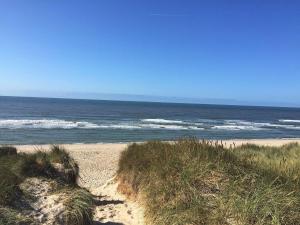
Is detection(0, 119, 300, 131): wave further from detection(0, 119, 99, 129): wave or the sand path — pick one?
the sand path

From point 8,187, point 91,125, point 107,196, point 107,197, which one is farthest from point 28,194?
point 91,125

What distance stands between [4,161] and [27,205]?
2194 mm

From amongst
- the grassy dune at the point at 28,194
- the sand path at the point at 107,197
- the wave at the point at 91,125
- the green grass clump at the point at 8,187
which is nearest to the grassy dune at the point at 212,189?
the sand path at the point at 107,197

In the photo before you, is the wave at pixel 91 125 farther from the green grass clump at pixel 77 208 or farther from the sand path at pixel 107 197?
the green grass clump at pixel 77 208

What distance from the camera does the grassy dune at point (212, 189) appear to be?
4.98m

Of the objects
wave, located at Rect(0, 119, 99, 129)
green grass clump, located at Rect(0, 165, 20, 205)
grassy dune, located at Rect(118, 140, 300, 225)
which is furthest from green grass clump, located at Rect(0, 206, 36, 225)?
wave, located at Rect(0, 119, 99, 129)

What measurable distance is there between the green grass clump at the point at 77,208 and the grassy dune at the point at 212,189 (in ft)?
3.50

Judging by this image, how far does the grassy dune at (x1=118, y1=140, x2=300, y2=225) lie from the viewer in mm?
4980

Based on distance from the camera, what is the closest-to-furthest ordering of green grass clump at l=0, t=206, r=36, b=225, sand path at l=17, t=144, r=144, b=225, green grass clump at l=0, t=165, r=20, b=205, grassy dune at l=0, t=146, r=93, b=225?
green grass clump at l=0, t=206, r=36, b=225 → grassy dune at l=0, t=146, r=93, b=225 → green grass clump at l=0, t=165, r=20, b=205 → sand path at l=17, t=144, r=144, b=225

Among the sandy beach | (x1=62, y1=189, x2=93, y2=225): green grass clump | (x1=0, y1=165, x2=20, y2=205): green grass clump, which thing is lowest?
the sandy beach

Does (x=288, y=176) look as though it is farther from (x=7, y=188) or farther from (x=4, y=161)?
(x=4, y=161)

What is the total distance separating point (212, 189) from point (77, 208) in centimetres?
221

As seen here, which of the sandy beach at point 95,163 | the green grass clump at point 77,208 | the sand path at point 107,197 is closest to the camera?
the green grass clump at point 77,208

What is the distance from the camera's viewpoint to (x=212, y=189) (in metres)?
5.94
